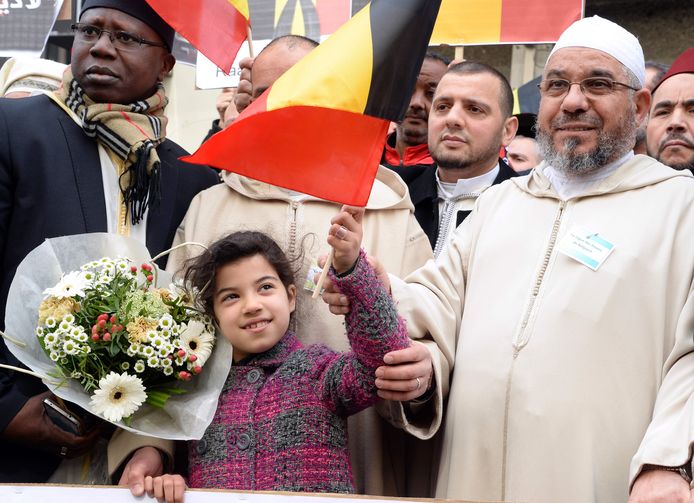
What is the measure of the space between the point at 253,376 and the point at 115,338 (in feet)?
1.77

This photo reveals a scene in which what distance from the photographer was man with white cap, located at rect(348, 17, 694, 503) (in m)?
3.97

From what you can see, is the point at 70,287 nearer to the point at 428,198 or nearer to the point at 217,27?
the point at 217,27

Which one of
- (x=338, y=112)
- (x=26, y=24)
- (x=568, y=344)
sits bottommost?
(x=568, y=344)

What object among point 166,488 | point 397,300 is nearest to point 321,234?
point 397,300

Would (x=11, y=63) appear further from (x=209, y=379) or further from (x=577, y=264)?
(x=577, y=264)

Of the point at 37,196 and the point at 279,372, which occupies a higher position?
the point at 37,196

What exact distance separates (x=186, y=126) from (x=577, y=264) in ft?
24.4

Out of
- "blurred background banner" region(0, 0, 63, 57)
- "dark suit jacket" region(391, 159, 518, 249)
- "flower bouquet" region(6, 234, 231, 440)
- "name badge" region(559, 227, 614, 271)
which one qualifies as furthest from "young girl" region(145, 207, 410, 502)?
"blurred background banner" region(0, 0, 63, 57)

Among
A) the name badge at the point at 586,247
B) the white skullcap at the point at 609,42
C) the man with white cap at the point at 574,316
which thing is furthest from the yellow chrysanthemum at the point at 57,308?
the white skullcap at the point at 609,42

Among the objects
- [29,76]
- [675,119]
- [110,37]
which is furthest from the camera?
[29,76]

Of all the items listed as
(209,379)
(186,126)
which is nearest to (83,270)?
(209,379)

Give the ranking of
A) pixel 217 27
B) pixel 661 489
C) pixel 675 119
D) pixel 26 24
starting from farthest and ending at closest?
pixel 26 24
pixel 675 119
pixel 217 27
pixel 661 489

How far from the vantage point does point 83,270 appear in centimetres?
417

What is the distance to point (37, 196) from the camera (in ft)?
14.9
